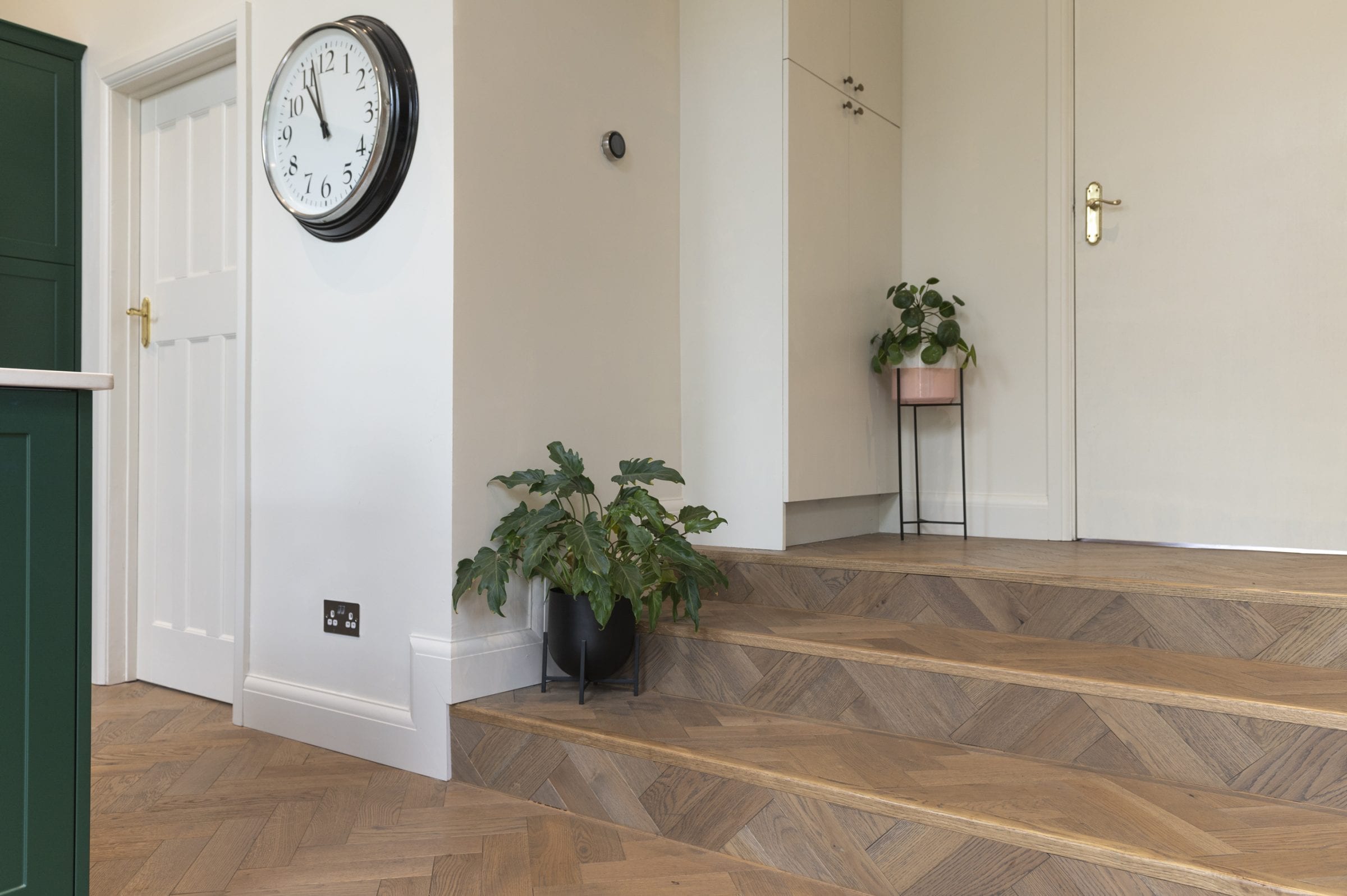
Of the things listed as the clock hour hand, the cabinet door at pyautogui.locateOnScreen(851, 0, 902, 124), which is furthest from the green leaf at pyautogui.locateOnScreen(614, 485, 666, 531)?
the cabinet door at pyautogui.locateOnScreen(851, 0, 902, 124)

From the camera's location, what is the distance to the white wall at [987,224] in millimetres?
3131

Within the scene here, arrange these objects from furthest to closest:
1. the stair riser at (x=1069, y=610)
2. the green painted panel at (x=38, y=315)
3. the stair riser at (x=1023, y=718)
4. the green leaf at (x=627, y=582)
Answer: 1. the green painted panel at (x=38, y=315)
2. the green leaf at (x=627, y=582)
3. the stair riser at (x=1069, y=610)
4. the stair riser at (x=1023, y=718)

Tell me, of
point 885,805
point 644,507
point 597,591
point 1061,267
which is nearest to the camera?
point 885,805

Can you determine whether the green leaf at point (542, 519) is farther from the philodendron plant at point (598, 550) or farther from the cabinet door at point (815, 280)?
the cabinet door at point (815, 280)

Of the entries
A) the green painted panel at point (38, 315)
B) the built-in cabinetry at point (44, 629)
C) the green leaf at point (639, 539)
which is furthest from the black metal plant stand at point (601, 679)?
the green painted panel at point (38, 315)

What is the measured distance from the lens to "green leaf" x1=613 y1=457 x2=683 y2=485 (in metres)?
2.15

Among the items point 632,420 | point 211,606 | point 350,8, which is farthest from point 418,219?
point 211,606

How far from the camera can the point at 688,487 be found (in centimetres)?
288

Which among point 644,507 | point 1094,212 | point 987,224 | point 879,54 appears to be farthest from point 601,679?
point 879,54

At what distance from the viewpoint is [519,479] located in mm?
2197

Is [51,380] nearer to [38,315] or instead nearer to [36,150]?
[38,315]

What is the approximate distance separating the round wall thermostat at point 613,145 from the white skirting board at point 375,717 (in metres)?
1.43

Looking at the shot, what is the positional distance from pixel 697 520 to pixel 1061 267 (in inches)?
69.9

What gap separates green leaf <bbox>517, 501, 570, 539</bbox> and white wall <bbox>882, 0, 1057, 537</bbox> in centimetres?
166
